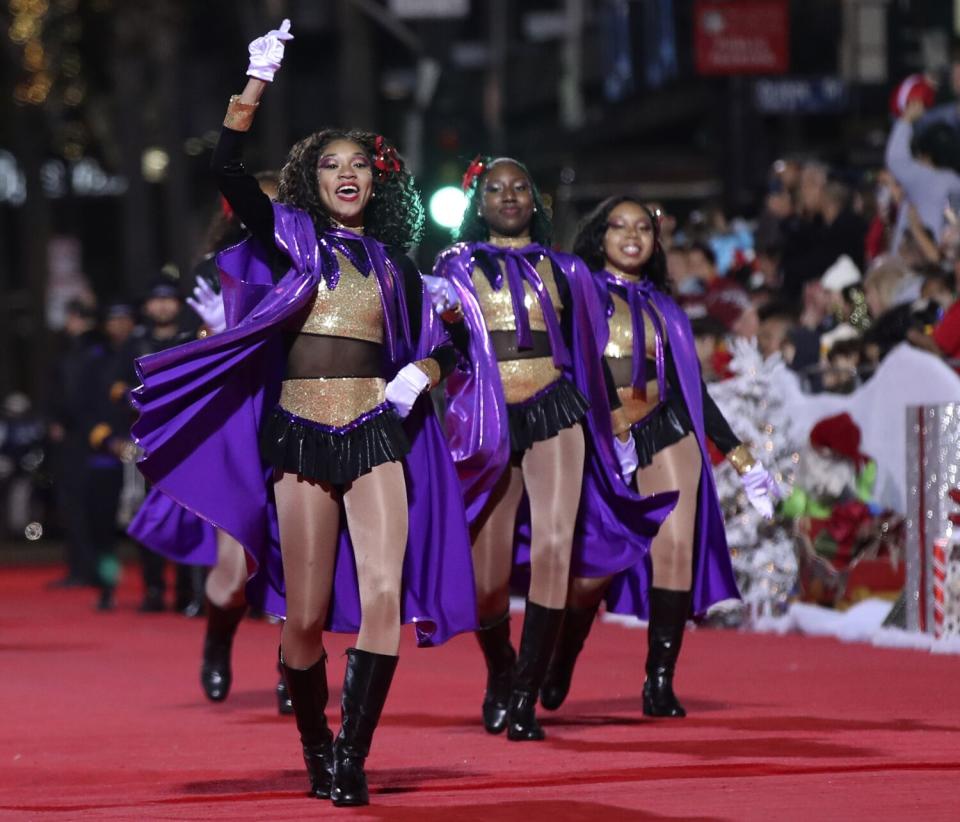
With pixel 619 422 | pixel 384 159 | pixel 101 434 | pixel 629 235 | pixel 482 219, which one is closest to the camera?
pixel 384 159

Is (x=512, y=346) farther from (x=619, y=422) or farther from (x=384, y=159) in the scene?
(x=384, y=159)

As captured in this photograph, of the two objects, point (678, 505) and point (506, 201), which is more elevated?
point (506, 201)

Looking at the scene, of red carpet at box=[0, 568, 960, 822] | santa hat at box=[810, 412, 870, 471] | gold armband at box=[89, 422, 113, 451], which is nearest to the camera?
red carpet at box=[0, 568, 960, 822]

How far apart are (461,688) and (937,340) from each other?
3472 mm

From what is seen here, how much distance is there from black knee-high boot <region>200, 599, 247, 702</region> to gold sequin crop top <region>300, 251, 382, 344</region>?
307 cm

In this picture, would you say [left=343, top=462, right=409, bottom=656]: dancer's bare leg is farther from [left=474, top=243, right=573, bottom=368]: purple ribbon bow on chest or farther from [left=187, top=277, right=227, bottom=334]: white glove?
[left=187, top=277, right=227, bottom=334]: white glove

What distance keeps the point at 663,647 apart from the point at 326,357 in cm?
268

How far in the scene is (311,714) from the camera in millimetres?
7379

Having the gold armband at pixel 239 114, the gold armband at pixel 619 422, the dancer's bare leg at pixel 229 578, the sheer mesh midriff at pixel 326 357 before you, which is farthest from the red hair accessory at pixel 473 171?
the gold armband at pixel 239 114

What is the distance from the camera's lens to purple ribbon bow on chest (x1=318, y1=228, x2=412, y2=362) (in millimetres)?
7391

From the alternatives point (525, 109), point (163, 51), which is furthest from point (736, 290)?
point (525, 109)

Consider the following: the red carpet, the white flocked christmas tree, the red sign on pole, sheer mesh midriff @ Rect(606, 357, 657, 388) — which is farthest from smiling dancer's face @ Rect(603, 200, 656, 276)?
the red sign on pole

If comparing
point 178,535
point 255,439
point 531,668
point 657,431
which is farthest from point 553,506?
Result: point 178,535

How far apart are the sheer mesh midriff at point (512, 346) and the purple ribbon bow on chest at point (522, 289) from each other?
0.02 m
